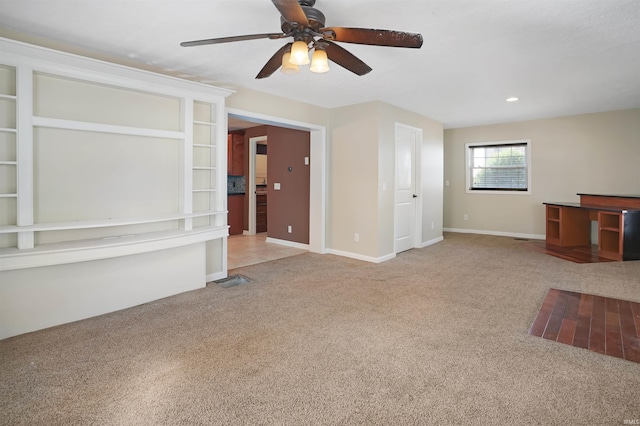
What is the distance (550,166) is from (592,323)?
4.65 m

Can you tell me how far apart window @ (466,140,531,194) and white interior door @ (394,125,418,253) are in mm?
2241

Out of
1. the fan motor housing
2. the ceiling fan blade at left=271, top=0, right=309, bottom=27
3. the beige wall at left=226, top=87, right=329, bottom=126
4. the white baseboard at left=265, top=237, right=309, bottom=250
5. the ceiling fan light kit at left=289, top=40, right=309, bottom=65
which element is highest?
the beige wall at left=226, top=87, right=329, bottom=126

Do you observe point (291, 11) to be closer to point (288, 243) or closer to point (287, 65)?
point (287, 65)

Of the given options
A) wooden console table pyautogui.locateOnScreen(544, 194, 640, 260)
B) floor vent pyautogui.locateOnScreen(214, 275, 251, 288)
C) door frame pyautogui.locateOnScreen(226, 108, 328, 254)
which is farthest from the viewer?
door frame pyautogui.locateOnScreen(226, 108, 328, 254)

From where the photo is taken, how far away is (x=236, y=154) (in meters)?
7.60

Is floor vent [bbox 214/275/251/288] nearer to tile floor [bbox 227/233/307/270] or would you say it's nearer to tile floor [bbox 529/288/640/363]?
tile floor [bbox 227/233/307/270]

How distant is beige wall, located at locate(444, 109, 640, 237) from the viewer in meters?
5.75

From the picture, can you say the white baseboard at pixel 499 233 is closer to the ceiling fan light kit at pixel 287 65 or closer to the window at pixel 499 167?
the window at pixel 499 167

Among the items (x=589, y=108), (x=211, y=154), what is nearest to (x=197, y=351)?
(x=211, y=154)

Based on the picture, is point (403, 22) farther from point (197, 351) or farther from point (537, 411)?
point (197, 351)

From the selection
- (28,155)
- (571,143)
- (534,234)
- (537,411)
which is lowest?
(537,411)

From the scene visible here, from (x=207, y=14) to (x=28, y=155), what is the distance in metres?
1.72

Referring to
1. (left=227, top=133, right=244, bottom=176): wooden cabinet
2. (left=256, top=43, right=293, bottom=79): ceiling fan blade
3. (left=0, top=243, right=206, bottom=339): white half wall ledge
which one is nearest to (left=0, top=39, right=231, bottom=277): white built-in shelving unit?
(left=0, top=243, right=206, bottom=339): white half wall ledge

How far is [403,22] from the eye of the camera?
8.20 ft
